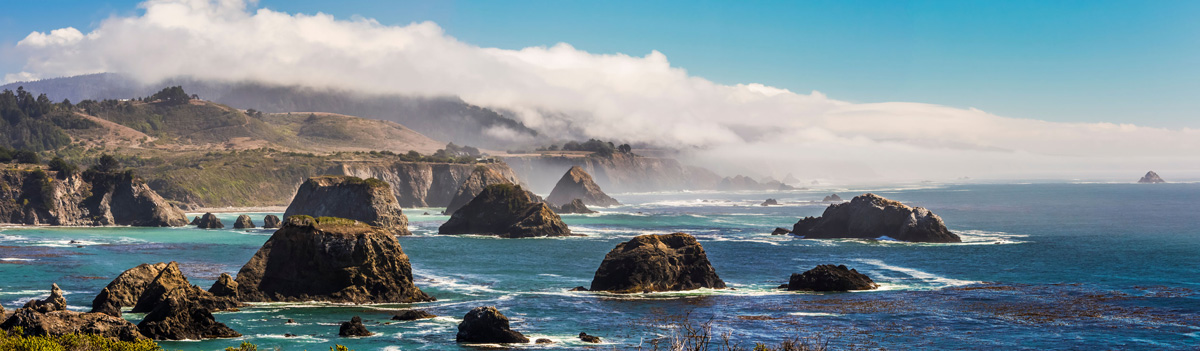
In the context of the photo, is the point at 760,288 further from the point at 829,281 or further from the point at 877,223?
the point at 877,223

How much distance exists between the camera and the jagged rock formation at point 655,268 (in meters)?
62.4

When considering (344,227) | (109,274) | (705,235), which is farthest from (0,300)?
(705,235)

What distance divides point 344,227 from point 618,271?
18.5 m

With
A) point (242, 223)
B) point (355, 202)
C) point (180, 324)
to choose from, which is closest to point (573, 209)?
point (355, 202)

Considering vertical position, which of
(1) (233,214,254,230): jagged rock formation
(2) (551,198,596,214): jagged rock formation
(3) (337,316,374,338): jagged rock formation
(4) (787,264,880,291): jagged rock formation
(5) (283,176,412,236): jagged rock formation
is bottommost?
(3) (337,316,374,338): jagged rock formation

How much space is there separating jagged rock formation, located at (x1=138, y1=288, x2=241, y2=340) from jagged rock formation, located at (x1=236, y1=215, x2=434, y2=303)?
10332mm

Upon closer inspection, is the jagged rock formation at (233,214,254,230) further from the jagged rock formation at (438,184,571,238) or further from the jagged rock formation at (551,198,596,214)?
the jagged rock formation at (551,198,596,214)

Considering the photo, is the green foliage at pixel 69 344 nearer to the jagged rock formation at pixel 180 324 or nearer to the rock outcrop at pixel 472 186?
the jagged rock formation at pixel 180 324

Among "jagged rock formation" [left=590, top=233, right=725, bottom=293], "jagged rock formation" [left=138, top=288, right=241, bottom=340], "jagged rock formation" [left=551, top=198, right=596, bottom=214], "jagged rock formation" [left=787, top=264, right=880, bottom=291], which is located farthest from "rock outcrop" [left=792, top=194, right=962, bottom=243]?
Result: "jagged rock formation" [left=138, top=288, right=241, bottom=340]

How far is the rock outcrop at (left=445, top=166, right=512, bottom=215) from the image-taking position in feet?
548

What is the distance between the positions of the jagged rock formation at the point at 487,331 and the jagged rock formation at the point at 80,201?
335 ft

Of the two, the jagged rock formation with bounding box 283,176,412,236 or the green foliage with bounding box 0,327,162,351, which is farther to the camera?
the jagged rock formation with bounding box 283,176,412,236

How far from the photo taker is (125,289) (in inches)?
2042

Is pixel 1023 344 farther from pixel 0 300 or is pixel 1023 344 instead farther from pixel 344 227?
pixel 0 300
